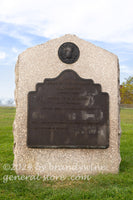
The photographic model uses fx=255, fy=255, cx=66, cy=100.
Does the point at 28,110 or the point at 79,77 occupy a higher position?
the point at 79,77

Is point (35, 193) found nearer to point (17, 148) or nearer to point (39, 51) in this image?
point (17, 148)

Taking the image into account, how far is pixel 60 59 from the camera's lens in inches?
199

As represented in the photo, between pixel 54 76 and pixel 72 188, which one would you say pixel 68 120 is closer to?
pixel 54 76

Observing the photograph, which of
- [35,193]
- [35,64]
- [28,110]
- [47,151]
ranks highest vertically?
[35,64]

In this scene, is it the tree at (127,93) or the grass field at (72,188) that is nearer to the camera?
the grass field at (72,188)

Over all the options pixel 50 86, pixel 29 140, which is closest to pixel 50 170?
pixel 29 140

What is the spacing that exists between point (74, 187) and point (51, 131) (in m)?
1.13

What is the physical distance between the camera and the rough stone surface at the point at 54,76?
5004 mm

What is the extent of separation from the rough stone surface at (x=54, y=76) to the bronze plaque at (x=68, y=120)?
0.59ft

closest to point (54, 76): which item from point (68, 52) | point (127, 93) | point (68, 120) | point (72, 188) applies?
point (68, 52)

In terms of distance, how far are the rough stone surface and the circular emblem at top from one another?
70 mm

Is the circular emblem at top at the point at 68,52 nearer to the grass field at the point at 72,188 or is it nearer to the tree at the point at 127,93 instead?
the grass field at the point at 72,188

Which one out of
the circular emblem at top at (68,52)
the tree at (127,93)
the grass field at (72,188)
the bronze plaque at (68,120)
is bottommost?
the grass field at (72,188)

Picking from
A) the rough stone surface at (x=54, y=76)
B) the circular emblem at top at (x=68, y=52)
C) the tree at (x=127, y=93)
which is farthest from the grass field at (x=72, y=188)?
the tree at (x=127, y=93)
